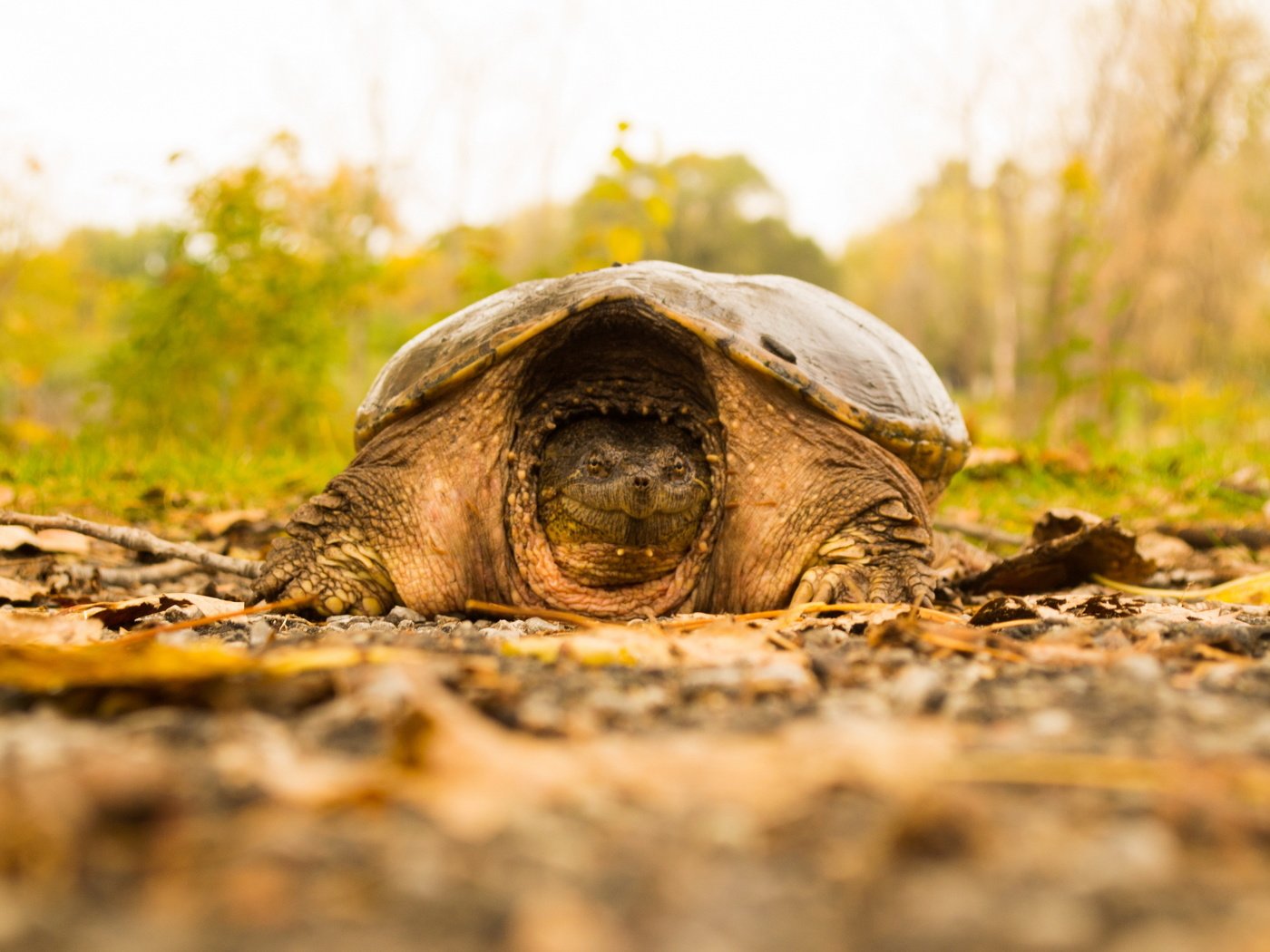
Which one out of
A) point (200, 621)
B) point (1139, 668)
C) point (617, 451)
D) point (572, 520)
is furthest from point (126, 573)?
point (1139, 668)

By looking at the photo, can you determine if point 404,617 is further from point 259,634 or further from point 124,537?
point 124,537

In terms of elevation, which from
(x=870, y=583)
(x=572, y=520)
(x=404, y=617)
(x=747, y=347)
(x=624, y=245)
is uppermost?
(x=624, y=245)

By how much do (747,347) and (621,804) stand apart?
1.78 metres

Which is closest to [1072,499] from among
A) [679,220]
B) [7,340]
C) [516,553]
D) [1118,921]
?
[516,553]

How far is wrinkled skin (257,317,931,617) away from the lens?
2613 mm

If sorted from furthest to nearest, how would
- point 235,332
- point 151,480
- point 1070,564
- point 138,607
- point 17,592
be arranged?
point 235,332
point 151,480
point 1070,564
point 17,592
point 138,607

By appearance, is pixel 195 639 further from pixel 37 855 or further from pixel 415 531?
pixel 37 855

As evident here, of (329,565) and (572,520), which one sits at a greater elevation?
(572,520)

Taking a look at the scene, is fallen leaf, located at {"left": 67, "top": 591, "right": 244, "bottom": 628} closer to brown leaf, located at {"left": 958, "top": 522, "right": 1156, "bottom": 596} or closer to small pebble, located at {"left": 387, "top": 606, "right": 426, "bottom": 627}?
small pebble, located at {"left": 387, "top": 606, "right": 426, "bottom": 627}

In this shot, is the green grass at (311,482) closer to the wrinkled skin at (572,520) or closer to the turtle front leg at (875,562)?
the wrinkled skin at (572,520)

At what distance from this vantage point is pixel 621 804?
2.93 feet

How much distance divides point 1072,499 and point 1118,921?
457cm

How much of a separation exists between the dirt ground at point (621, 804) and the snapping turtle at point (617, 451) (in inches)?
45.1

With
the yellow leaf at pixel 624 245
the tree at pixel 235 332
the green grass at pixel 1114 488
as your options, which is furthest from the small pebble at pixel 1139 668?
the tree at pixel 235 332
